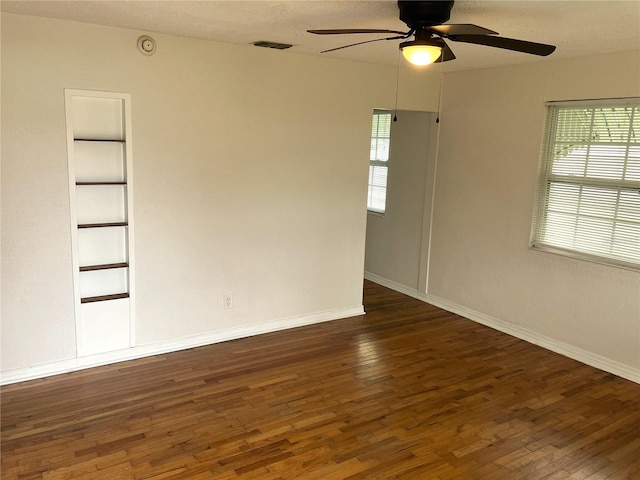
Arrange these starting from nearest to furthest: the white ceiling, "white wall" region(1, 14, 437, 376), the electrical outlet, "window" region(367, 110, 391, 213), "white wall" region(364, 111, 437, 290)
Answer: the white ceiling < "white wall" region(1, 14, 437, 376) < the electrical outlet < "white wall" region(364, 111, 437, 290) < "window" region(367, 110, 391, 213)

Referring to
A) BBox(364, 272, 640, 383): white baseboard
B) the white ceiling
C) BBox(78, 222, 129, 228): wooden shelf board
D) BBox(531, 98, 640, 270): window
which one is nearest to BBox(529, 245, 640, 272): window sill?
BBox(531, 98, 640, 270): window

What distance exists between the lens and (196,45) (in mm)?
3758

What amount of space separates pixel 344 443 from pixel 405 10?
2.29m

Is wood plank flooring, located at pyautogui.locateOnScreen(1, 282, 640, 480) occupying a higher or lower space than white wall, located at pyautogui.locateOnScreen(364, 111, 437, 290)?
lower

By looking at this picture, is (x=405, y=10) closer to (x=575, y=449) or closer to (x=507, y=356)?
(x=575, y=449)

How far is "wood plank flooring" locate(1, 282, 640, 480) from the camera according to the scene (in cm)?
269

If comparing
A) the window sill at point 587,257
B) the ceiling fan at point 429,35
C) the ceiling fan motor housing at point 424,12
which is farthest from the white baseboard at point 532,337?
the ceiling fan motor housing at point 424,12

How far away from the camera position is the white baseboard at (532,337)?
3.92 meters

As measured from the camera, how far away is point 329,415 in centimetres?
318

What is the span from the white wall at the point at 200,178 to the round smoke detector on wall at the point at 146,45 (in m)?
0.05

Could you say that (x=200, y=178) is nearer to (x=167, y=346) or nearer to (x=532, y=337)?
(x=167, y=346)

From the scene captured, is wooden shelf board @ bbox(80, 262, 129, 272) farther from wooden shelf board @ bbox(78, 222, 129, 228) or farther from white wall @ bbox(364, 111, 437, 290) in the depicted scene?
white wall @ bbox(364, 111, 437, 290)

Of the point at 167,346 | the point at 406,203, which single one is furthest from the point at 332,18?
the point at 406,203

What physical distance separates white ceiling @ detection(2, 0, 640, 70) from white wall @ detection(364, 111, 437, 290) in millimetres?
1749
